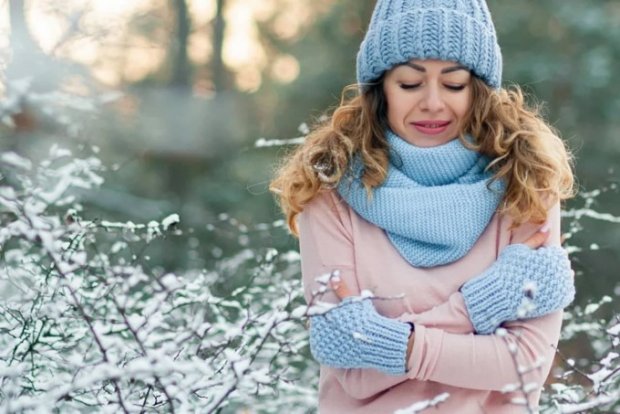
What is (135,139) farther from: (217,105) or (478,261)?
(478,261)

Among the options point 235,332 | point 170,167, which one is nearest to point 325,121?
point 235,332

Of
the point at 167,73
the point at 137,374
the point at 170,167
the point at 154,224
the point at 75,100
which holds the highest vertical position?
the point at 75,100

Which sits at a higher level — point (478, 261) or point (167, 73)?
point (478, 261)

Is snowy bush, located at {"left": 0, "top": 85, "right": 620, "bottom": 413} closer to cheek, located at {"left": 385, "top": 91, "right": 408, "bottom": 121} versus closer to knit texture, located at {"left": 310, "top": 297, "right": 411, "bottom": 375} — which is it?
knit texture, located at {"left": 310, "top": 297, "right": 411, "bottom": 375}

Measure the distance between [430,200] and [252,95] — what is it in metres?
6.59

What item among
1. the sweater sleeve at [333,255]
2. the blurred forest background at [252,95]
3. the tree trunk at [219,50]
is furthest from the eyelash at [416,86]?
the tree trunk at [219,50]

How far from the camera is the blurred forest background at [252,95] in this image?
22.5ft

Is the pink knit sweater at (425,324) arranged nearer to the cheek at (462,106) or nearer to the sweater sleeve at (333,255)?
the sweater sleeve at (333,255)

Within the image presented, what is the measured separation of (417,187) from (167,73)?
6869mm

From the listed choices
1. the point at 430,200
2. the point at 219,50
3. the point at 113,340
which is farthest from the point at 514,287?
the point at 219,50

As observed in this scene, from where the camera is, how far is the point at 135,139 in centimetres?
761

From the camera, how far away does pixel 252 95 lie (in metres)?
8.43

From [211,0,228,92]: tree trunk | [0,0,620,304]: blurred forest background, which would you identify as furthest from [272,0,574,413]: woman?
[211,0,228,92]: tree trunk

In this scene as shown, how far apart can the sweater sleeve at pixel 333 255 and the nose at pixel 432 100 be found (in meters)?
0.24
